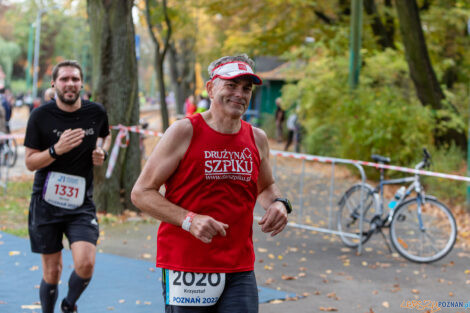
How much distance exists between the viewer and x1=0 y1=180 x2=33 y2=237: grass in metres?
9.90

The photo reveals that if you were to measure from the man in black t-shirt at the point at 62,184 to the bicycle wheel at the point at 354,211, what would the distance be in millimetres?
4847

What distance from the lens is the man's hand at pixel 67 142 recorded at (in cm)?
506

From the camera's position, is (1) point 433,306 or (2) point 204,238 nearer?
(2) point 204,238

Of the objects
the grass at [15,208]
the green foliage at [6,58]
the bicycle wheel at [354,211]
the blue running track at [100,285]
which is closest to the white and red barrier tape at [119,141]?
the grass at [15,208]

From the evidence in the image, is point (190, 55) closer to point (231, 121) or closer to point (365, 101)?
point (365, 101)

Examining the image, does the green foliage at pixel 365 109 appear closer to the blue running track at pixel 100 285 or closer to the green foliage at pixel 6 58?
the blue running track at pixel 100 285

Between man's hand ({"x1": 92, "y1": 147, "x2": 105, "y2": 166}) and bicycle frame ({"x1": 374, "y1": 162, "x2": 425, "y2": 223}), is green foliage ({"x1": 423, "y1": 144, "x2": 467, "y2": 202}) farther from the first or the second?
man's hand ({"x1": 92, "y1": 147, "x2": 105, "y2": 166})

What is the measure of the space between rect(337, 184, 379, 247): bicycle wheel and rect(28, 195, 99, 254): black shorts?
15.9ft

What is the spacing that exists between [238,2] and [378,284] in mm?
15875

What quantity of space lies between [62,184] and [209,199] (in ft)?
7.00

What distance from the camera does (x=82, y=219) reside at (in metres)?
5.32

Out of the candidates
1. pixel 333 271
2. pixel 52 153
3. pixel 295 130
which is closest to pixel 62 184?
pixel 52 153

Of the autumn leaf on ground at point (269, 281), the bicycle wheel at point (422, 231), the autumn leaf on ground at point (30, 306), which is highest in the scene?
the bicycle wheel at point (422, 231)

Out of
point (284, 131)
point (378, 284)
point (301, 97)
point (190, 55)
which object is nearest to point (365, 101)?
point (301, 97)
